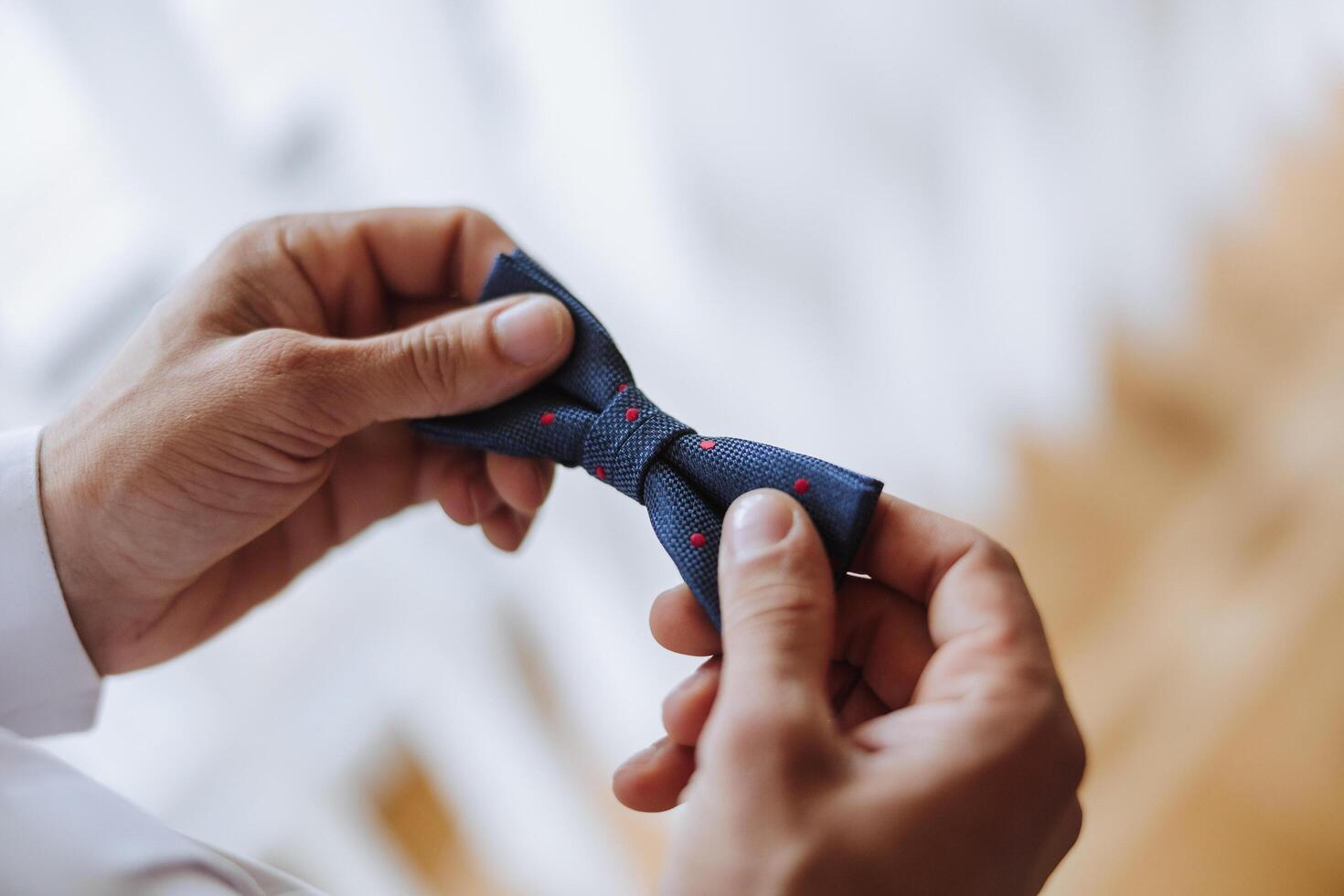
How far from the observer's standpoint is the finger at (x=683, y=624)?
0.74 m

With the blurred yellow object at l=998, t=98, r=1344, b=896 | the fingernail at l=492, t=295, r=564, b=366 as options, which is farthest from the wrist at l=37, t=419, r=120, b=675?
the blurred yellow object at l=998, t=98, r=1344, b=896

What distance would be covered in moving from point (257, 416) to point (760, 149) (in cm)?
71

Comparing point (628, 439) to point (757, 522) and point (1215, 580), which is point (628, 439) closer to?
point (757, 522)

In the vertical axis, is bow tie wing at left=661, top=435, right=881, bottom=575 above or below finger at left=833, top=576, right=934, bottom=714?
above

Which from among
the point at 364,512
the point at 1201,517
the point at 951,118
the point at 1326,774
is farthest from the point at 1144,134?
the point at 364,512

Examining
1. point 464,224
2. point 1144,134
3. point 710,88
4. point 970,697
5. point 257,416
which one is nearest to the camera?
point 970,697

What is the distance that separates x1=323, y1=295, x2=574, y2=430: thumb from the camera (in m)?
0.82

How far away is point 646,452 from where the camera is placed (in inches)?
29.3

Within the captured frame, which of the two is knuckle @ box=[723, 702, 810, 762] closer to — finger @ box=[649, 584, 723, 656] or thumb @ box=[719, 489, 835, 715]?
thumb @ box=[719, 489, 835, 715]

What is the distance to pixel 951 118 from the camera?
4.66 feet

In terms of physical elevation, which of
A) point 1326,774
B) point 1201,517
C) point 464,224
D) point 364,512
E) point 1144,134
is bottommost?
point 1326,774

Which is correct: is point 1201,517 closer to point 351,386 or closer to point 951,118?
point 951,118

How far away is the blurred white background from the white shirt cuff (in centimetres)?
12

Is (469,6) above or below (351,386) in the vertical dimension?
above
